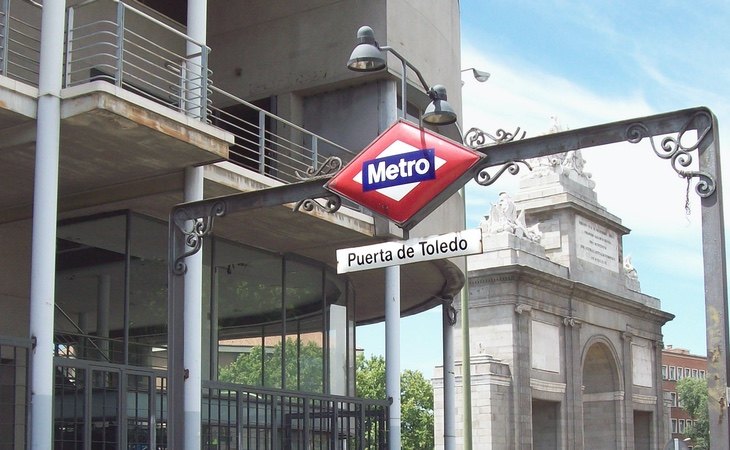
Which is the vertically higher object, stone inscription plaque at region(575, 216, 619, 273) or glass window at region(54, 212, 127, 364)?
stone inscription plaque at region(575, 216, 619, 273)

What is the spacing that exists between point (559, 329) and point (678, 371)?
70.3m

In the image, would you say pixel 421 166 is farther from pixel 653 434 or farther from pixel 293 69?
pixel 653 434

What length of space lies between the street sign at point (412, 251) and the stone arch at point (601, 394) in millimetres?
50280

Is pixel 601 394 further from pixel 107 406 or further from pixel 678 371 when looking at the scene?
pixel 678 371

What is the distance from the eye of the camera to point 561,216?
59.6m

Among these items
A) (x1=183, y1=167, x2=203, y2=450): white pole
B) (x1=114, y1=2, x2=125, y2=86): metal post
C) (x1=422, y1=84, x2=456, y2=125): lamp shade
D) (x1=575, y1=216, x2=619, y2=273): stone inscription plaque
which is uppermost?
(x1=575, y1=216, x2=619, y2=273): stone inscription plaque

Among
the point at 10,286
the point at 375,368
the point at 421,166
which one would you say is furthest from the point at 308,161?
the point at 375,368

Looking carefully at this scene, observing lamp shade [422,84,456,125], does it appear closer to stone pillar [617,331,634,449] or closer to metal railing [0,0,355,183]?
metal railing [0,0,355,183]

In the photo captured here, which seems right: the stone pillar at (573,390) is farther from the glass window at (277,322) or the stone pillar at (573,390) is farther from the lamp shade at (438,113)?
the lamp shade at (438,113)

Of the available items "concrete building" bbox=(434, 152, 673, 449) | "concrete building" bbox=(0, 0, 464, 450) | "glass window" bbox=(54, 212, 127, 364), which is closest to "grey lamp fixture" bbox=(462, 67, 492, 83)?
"concrete building" bbox=(0, 0, 464, 450)

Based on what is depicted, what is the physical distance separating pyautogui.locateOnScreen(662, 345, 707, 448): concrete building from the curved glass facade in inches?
3655

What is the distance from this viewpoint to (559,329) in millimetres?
56906

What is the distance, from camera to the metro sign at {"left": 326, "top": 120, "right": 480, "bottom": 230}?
10.2 meters

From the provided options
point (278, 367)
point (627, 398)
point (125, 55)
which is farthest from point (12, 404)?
point (627, 398)
